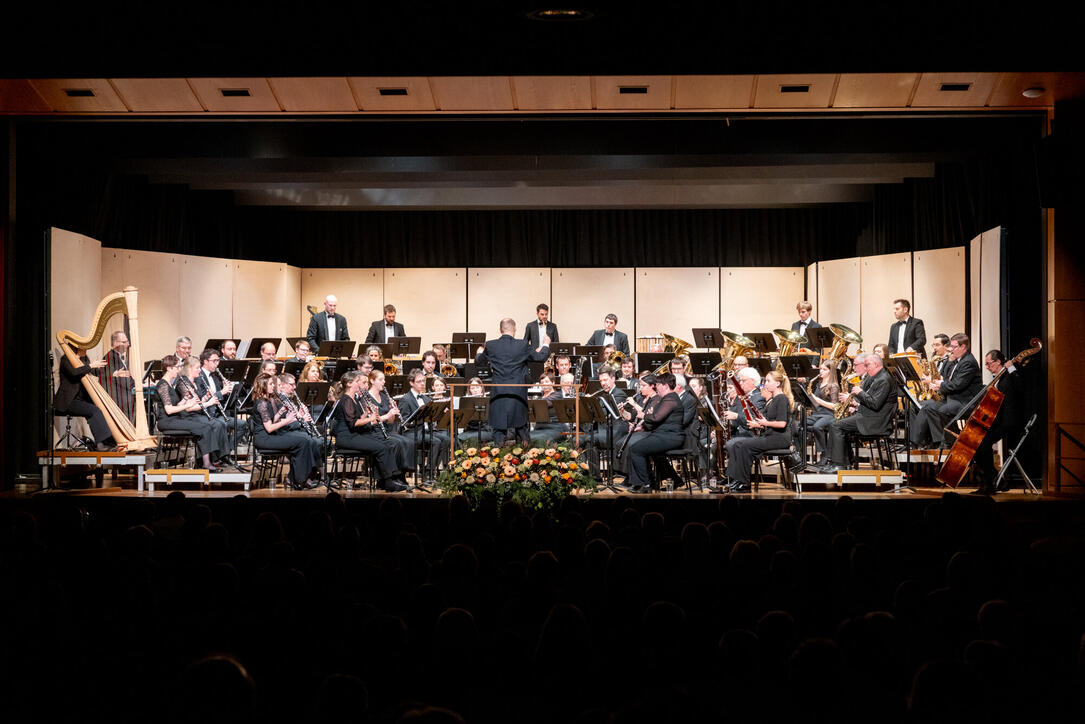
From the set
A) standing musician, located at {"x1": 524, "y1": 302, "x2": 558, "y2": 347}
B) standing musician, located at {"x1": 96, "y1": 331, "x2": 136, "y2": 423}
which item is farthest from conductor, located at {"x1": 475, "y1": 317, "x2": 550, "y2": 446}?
standing musician, located at {"x1": 96, "y1": 331, "x2": 136, "y2": 423}

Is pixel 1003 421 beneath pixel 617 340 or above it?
beneath

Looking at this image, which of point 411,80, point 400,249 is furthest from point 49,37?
point 400,249

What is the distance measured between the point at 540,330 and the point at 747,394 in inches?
159

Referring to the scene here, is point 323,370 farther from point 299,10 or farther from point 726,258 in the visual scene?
point 726,258

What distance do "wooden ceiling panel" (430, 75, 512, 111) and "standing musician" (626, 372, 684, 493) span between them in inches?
111

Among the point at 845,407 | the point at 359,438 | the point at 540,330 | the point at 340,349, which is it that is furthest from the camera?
the point at 540,330

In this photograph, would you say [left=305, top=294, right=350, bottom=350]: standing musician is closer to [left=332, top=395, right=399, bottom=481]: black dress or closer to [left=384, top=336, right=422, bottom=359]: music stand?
[left=384, top=336, right=422, bottom=359]: music stand

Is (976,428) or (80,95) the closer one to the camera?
(976,428)

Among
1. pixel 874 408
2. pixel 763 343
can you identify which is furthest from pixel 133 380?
pixel 874 408

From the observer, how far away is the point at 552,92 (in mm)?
8000

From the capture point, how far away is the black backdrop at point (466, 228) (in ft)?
28.2

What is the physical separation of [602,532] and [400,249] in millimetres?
10272

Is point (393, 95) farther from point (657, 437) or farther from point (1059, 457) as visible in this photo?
point (1059, 457)

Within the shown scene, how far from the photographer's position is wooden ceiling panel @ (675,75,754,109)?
7.80 meters
